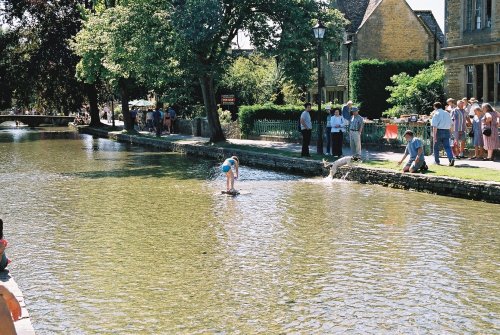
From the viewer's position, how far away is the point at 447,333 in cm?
698

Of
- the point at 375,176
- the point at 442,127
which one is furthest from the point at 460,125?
the point at 375,176

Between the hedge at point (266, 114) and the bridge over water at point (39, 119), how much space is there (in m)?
50.3

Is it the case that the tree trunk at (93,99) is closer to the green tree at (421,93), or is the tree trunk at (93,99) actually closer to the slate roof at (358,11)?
the slate roof at (358,11)

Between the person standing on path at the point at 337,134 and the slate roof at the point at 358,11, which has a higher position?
the slate roof at the point at 358,11

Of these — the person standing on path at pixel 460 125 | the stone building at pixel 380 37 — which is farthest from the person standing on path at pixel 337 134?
the stone building at pixel 380 37

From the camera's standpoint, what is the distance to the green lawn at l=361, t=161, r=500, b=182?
55.7ft

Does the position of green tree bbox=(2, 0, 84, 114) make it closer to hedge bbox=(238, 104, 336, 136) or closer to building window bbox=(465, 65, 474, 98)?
hedge bbox=(238, 104, 336, 136)

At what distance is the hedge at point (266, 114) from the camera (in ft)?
120

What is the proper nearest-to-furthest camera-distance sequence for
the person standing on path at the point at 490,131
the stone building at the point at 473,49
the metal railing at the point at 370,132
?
the person standing on path at the point at 490,131
the metal railing at the point at 370,132
the stone building at the point at 473,49

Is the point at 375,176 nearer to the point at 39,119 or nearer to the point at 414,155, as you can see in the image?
the point at 414,155

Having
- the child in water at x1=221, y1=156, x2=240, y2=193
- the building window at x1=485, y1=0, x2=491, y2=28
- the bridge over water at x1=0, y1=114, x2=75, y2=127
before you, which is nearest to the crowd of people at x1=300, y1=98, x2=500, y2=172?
the child in water at x1=221, y1=156, x2=240, y2=193

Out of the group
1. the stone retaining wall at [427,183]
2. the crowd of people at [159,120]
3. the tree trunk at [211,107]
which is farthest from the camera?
the crowd of people at [159,120]

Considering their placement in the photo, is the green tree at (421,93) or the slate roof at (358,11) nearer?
the green tree at (421,93)

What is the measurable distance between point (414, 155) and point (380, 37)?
33.0m
